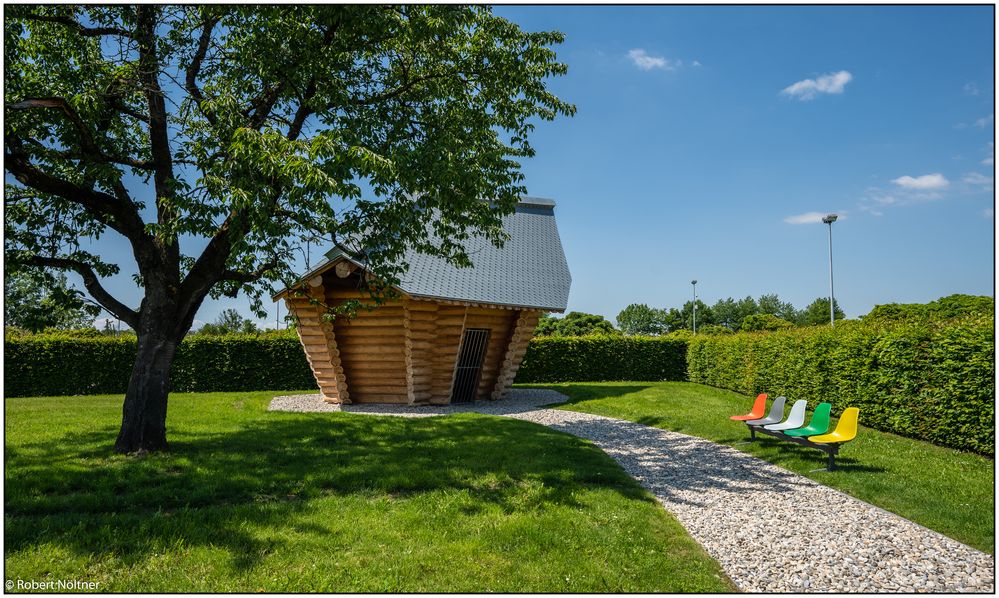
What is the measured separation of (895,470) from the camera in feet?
27.7

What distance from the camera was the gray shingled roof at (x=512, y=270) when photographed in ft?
51.5

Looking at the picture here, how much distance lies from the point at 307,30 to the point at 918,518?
10798 millimetres

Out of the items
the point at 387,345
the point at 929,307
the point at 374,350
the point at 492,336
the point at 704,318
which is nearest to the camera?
the point at 387,345

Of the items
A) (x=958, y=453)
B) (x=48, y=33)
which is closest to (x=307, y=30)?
(x=48, y=33)

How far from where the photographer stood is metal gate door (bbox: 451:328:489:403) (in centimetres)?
1730

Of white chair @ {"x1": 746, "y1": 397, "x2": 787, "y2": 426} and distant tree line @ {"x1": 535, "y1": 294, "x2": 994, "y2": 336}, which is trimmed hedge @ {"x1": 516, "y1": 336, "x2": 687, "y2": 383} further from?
distant tree line @ {"x1": 535, "y1": 294, "x2": 994, "y2": 336}

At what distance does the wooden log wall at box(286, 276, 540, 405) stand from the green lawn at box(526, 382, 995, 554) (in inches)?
186

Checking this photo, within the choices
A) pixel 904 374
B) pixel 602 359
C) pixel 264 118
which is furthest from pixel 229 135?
pixel 602 359

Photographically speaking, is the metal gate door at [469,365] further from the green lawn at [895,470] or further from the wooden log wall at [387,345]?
the green lawn at [895,470]

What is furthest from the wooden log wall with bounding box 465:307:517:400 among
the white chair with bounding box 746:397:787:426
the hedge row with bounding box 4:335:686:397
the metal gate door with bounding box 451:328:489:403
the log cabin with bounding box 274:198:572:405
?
the white chair with bounding box 746:397:787:426

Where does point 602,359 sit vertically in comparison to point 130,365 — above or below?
below

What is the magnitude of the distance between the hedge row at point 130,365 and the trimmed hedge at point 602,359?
9819 mm

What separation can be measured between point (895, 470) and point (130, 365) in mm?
23433

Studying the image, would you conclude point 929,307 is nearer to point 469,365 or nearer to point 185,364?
point 469,365
